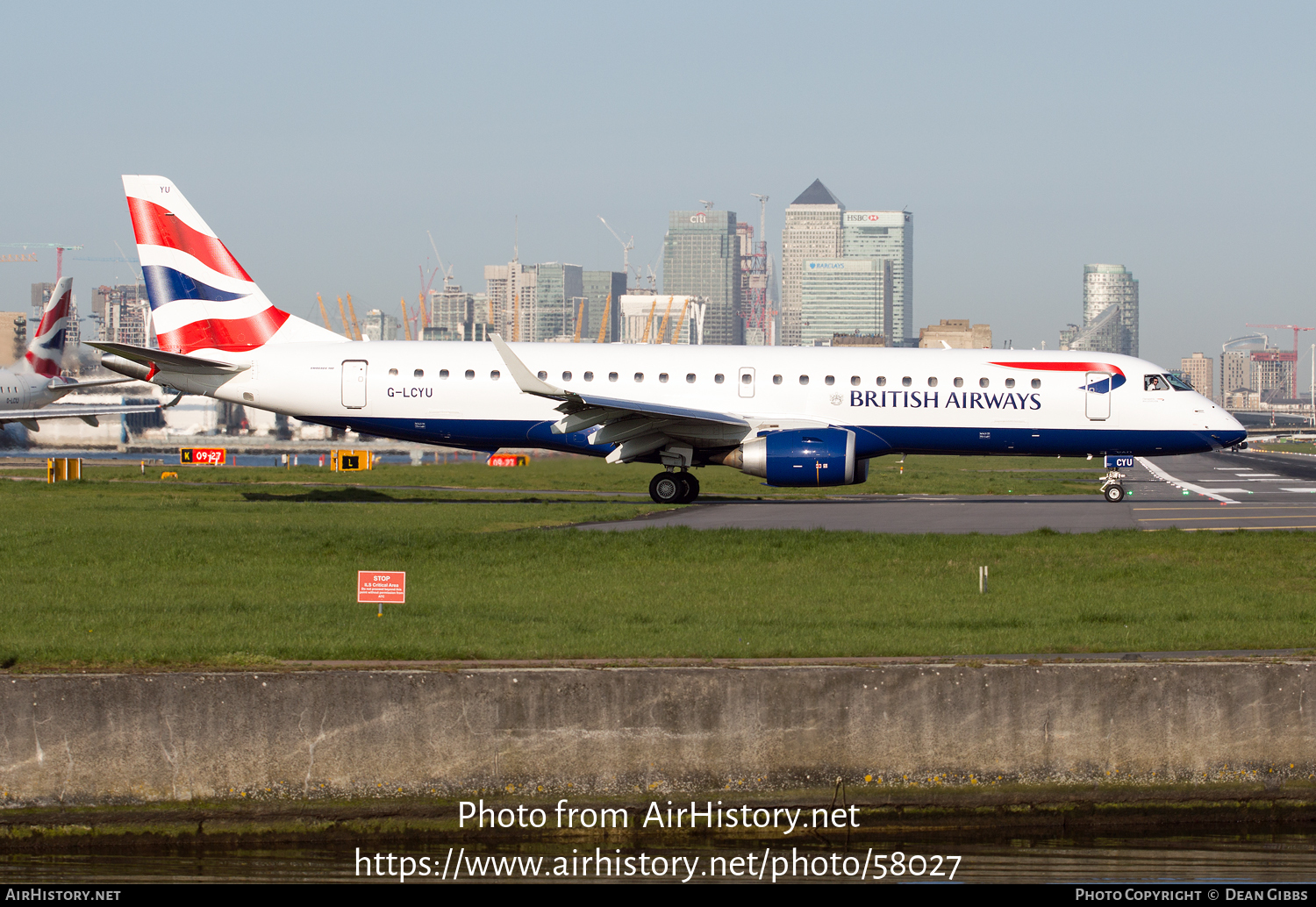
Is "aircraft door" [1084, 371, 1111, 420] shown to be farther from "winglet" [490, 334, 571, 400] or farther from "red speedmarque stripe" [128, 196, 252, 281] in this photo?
"red speedmarque stripe" [128, 196, 252, 281]

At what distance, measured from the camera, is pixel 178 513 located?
89.8ft

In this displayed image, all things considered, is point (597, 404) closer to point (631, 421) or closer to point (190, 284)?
point (631, 421)

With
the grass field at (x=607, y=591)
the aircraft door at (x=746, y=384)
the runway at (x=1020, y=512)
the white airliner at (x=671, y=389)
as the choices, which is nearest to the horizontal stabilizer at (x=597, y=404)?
the white airliner at (x=671, y=389)

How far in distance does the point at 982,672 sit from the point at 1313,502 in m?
26.8

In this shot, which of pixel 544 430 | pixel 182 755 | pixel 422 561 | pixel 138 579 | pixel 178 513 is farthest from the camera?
pixel 544 430

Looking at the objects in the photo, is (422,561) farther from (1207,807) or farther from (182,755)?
(1207,807)

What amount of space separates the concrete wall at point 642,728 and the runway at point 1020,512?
455 inches

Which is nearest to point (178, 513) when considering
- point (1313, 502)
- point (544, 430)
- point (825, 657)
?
point (544, 430)

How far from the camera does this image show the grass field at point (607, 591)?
527 inches

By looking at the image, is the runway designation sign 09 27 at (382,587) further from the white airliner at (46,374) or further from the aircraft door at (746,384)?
the white airliner at (46,374)

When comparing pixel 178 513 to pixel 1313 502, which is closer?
pixel 178 513

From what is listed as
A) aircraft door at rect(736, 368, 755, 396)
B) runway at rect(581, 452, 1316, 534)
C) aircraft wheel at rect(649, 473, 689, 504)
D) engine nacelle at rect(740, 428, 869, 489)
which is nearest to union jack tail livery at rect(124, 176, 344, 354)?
aircraft wheel at rect(649, 473, 689, 504)

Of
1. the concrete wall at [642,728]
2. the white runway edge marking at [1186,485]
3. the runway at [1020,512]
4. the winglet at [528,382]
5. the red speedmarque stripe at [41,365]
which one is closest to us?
the concrete wall at [642,728]
